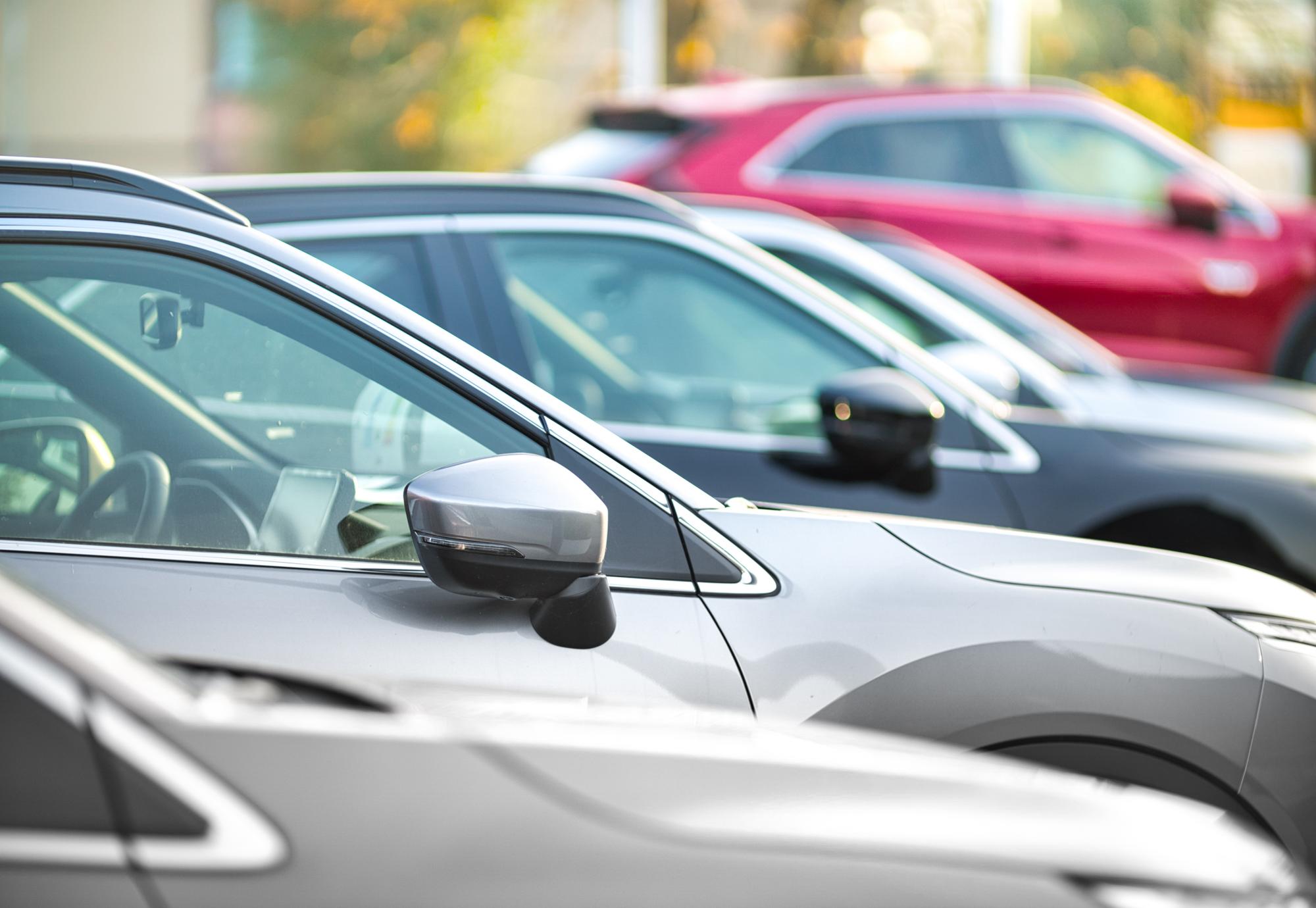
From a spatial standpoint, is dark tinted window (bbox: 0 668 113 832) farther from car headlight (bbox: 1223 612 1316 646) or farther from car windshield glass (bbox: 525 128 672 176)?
car windshield glass (bbox: 525 128 672 176)

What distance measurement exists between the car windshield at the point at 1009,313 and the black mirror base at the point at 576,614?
3015mm

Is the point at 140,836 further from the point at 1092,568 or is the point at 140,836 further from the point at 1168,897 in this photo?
the point at 1092,568

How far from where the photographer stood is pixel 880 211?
7070 mm

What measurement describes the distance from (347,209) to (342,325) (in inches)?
56.2

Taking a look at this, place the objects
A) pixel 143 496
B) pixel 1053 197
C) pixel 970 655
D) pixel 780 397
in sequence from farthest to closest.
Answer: pixel 1053 197 < pixel 780 397 < pixel 970 655 < pixel 143 496

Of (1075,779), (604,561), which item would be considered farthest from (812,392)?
(1075,779)

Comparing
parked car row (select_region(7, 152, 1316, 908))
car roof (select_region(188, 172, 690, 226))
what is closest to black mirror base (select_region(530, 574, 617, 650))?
parked car row (select_region(7, 152, 1316, 908))

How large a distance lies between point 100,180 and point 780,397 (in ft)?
7.16

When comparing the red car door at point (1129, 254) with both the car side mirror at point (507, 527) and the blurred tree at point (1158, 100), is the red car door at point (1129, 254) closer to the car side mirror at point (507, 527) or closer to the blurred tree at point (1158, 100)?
the car side mirror at point (507, 527)

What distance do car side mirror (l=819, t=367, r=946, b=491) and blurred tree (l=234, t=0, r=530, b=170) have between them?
12.5 meters

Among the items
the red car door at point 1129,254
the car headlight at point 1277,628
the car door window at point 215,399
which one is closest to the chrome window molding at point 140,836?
the car door window at point 215,399

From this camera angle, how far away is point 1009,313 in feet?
16.6

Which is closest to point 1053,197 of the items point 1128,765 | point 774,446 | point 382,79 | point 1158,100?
point 774,446

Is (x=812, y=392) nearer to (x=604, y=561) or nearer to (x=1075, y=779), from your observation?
(x=604, y=561)
